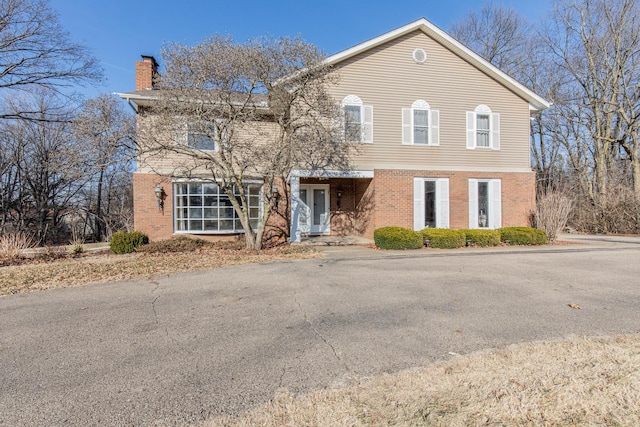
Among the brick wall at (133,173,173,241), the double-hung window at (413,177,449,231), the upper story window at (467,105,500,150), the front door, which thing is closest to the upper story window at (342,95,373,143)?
the double-hung window at (413,177,449,231)

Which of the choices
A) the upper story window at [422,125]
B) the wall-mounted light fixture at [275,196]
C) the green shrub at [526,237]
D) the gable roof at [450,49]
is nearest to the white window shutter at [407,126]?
the upper story window at [422,125]

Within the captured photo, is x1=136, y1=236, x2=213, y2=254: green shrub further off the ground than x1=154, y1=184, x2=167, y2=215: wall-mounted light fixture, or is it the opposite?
x1=154, y1=184, x2=167, y2=215: wall-mounted light fixture

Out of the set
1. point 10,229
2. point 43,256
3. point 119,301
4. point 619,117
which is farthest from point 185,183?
point 619,117

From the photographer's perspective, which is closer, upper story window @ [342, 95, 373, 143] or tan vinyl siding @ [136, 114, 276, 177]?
tan vinyl siding @ [136, 114, 276, 177]

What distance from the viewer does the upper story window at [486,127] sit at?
1447 cm

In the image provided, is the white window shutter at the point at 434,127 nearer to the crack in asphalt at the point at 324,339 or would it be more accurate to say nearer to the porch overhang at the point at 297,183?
the porch overhang at the point at 297,183

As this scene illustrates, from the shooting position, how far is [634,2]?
712 inches

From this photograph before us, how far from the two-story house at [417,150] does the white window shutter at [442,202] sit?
0.14 feet

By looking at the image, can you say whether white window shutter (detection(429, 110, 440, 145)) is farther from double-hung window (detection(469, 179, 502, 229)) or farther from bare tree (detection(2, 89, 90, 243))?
bare tree (detection(2, 89, 90, 243))

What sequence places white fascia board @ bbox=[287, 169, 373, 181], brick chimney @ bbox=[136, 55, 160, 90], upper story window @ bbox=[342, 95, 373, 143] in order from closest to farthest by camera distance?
white fascia board @ bbox=[287, 169, 373, 181]
upper story window @ bbox=[342, 95, 373, 143]
brick chimney @ bbox=[136, 55, 160, 90]

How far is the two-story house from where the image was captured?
43.2ft

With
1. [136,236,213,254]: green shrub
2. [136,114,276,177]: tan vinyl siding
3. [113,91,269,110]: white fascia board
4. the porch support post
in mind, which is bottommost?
[136,236,213,254]: green shrub

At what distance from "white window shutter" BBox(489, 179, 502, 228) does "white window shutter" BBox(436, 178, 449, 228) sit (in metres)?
2.09

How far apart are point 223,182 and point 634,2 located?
2363 centimetres
